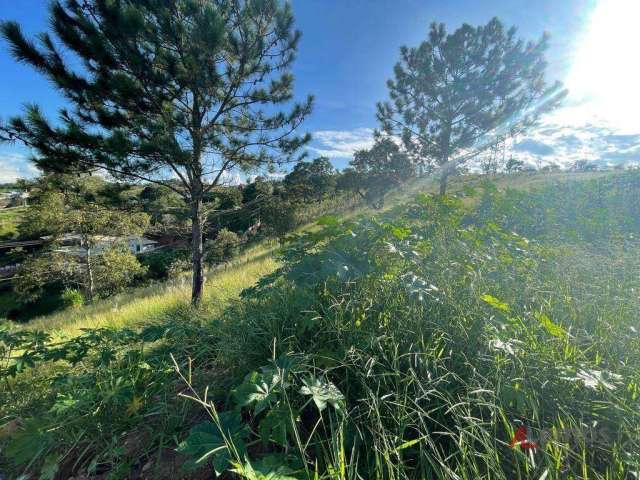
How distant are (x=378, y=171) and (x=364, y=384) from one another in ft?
63.5

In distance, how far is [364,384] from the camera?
1.11 metres

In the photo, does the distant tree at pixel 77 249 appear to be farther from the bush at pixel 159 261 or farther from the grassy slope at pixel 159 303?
the bush at pixel 159 261

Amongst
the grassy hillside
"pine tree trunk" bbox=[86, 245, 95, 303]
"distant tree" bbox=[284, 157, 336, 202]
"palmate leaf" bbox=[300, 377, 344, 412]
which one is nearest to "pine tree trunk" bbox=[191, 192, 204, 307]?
"distant tree" bbox=[284, 157, 336, 202]

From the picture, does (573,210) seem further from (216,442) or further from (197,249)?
(197,249)

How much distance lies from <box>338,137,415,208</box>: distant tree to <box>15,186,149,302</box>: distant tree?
12.4 metres

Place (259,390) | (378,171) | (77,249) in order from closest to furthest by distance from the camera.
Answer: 1. (259,390)
2. (77,249)
3. (378,171)

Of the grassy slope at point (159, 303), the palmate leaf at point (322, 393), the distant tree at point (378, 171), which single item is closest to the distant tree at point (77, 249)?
the grassy slope at point (159, 303)

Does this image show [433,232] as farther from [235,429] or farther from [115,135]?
[115,135]

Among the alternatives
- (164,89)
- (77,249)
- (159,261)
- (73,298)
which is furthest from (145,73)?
(159,261)

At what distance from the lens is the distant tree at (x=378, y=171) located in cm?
1414

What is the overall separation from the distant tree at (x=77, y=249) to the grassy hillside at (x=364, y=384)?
31.1 feet

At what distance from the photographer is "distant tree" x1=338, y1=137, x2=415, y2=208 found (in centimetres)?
1414

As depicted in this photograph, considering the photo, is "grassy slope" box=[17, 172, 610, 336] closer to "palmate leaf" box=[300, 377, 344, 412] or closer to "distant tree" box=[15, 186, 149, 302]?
"palmate leaf" box=[300, 377, 344, 412]

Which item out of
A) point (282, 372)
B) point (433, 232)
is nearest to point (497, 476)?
point (282, 372)
